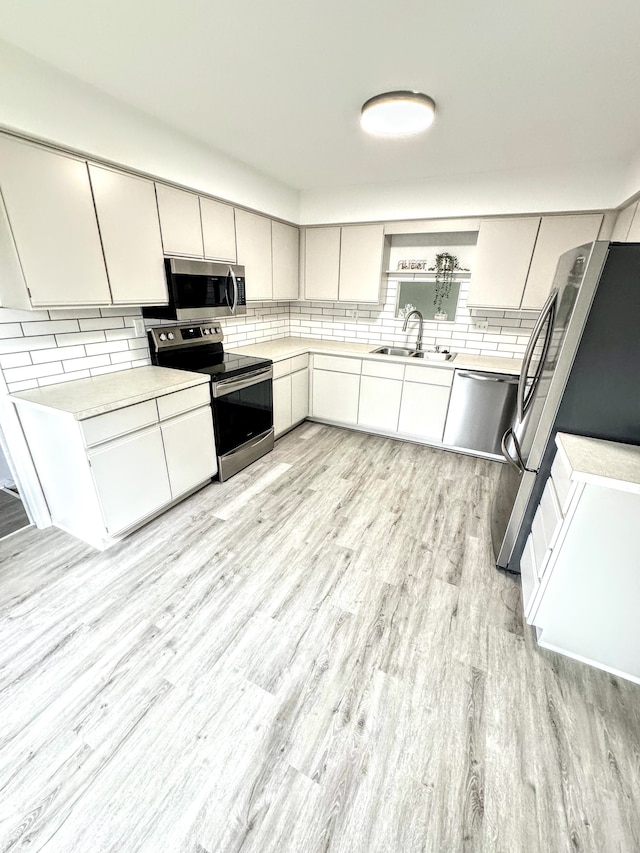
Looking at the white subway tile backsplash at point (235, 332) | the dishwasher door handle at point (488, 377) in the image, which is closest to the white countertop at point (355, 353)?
the dishwasher door handle at point (488, 377)

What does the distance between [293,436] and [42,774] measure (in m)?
3.04

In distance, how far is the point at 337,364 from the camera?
3879mm

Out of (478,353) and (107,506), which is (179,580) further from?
(478,353)

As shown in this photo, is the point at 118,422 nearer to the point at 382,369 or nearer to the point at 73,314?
the point at 73,314

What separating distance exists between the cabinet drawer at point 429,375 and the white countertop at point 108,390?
204 cm

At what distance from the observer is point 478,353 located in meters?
3.73

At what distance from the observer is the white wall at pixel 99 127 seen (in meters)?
1.65

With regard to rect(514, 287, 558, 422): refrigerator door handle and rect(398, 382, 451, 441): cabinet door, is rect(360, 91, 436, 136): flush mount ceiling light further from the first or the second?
rect(398, 382, 451, 441): cabinet door

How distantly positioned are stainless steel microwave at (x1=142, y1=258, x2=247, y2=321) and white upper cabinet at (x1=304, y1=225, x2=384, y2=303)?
121cm

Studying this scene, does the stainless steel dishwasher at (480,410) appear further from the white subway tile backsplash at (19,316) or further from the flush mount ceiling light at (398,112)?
the white subway tile backsplash at (19,316)

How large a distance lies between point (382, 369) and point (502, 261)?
145 centimetres

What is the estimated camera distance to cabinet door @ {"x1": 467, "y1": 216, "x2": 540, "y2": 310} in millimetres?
3029

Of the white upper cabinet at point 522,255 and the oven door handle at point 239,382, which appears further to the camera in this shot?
the white upper cabinet at point 522,255

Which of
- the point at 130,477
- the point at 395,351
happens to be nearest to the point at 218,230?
the point at 130,477
